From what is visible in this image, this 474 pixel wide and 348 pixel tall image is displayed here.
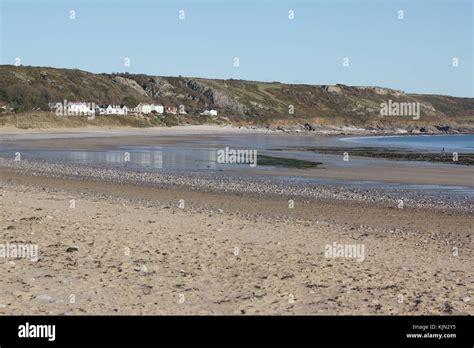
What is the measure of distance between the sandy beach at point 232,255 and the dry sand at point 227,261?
0.02 m

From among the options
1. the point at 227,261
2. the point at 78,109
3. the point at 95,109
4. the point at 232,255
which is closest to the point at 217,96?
the point at 95,109

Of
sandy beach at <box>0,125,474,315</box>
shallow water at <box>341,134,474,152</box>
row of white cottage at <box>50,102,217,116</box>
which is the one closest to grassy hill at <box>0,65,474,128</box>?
row of white cottage at <box>50,102,217,116</box>

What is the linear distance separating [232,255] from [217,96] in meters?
136

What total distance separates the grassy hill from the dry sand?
80.9 m

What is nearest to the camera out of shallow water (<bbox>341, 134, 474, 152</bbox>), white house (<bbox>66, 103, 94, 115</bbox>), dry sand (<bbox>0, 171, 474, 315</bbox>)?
dry sand (<bbox>0, 171, 474, 315</bbox>)

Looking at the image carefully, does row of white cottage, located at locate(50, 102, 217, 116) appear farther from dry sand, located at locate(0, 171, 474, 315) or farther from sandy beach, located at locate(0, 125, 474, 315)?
dry sand, located at locate(0, 171, 474, 315)

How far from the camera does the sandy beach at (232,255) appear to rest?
24.4 ft

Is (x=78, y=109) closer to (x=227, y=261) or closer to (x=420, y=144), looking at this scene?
(x=420, y=144)

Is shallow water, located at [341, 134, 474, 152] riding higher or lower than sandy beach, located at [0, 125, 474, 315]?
higher

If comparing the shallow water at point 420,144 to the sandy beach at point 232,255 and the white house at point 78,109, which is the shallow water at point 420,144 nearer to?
the white house at point 78,109

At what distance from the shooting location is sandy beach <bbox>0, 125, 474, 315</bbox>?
7.45 meters

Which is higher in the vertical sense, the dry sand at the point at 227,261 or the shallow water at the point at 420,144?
the shallow water at the point at 420,144

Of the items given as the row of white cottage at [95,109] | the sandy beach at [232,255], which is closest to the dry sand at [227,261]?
the sandy beach at [232,255]
